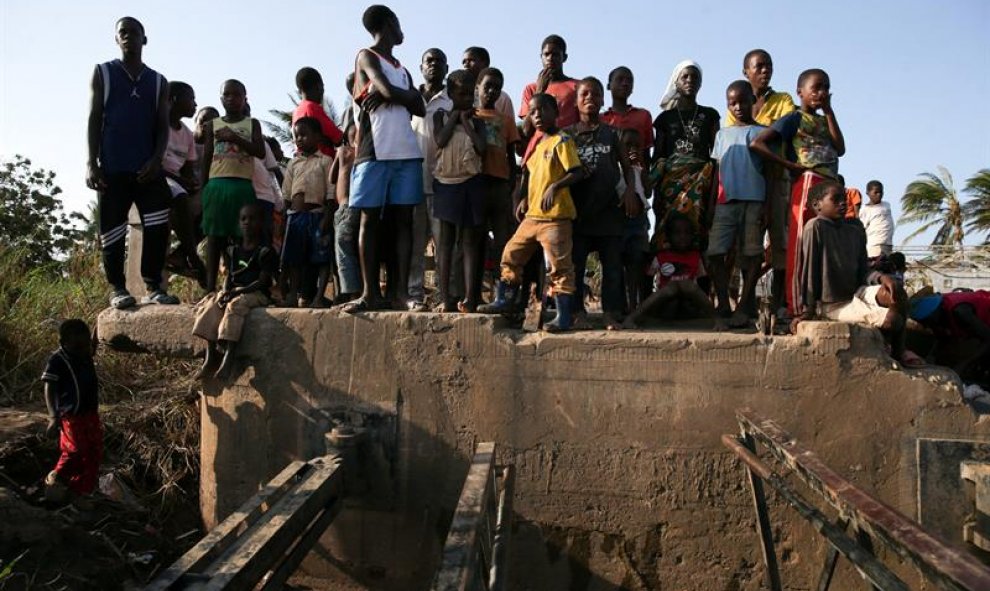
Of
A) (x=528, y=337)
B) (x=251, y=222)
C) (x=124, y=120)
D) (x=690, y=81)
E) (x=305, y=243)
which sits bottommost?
(x=528, y=337)

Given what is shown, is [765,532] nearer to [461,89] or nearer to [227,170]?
[461,89]

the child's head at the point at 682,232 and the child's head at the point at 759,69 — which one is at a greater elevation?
the child's head at the point at 759,69

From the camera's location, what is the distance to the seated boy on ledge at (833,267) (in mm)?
3570

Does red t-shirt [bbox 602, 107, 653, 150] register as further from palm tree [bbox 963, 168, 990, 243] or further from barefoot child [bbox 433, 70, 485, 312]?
palm tree [bbox 963, 168, 990, 243]

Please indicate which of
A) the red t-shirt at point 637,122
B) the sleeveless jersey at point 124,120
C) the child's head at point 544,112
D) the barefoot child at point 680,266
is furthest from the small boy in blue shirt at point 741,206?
the sleeveless jersey at point 124,120

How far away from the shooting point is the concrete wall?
3326mm

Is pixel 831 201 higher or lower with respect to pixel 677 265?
higher

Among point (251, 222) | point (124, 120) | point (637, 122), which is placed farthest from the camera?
point (637, 122)

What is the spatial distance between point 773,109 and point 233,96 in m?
3.48

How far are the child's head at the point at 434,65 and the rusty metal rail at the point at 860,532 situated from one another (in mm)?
3060

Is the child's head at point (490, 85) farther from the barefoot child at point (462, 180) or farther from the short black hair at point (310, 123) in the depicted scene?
the short black hair at point (310, 123)

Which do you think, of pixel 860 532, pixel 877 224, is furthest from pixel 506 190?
pixel 877 224

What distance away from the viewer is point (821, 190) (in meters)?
3.72

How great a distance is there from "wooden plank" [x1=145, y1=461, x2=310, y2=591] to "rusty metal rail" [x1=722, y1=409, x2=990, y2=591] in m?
1.93
